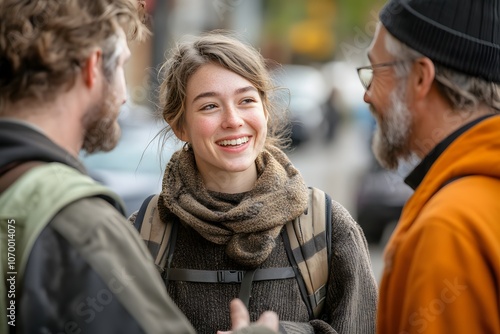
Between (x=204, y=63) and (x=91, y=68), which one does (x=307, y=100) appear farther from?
(x=91, y=68)

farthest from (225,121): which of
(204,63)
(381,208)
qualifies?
(381,208)

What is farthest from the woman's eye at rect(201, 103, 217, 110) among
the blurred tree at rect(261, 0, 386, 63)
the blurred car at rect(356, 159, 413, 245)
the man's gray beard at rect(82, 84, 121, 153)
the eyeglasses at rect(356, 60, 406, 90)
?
the blurred tree at rect(261, 0, 386, 63)

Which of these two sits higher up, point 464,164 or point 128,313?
point 464,164

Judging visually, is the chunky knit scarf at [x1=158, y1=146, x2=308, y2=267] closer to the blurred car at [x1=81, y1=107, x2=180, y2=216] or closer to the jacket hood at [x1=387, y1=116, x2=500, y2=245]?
the jacket hood at [x1=387, y1=116, x2=500, y2=245]

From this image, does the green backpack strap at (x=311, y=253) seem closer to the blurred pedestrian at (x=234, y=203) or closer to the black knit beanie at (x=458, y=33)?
the blurred pedestrian at (x=234, y=203)

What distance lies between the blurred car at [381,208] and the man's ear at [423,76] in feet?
24.6

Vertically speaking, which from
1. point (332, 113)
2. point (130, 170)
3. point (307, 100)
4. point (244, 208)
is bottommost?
point (307, 100)

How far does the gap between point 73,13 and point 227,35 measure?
1.54m

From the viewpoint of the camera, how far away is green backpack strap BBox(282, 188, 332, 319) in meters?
3.04

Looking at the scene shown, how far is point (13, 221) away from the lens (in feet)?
6.32

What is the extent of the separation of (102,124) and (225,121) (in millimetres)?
1032

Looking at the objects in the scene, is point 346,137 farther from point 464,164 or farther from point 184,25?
point 464,164

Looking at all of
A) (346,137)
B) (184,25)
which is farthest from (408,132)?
(346,137)

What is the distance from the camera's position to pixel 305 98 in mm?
25328
